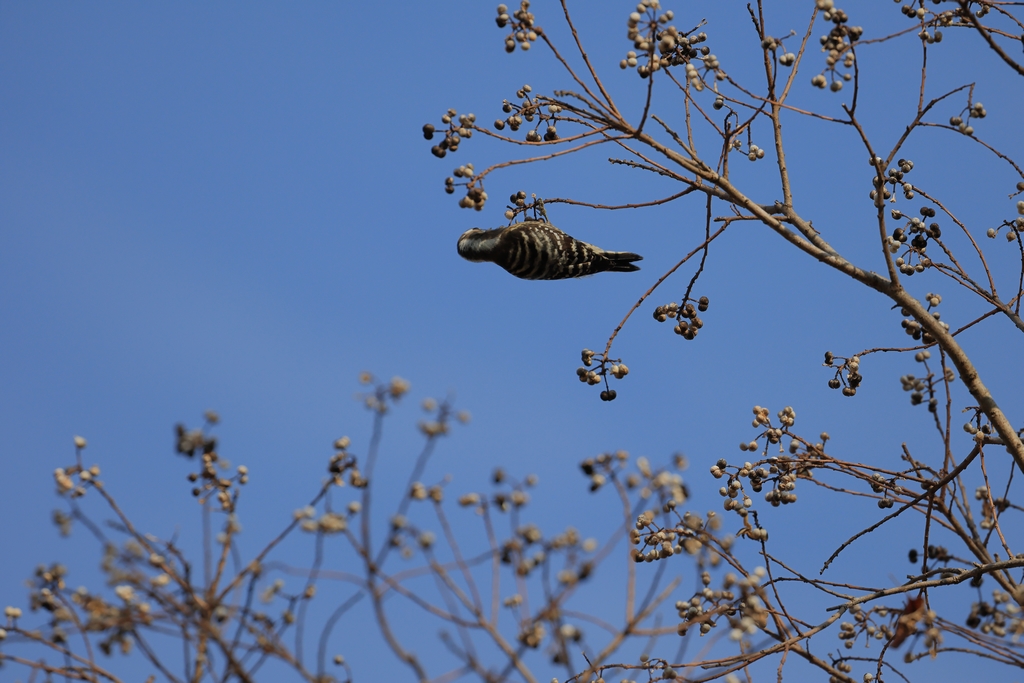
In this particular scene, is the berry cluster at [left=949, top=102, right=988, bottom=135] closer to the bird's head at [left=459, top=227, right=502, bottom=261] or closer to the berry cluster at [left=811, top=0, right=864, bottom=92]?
the berry cluster at [left=811, top=0, right=864, bottom=92]

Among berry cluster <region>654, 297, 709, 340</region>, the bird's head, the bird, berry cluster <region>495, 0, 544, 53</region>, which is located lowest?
berry cluster <region>654, 297, 709, 340</region>

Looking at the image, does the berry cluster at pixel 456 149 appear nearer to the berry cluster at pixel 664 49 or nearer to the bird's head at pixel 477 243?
the berry cluster at pixel 664 49

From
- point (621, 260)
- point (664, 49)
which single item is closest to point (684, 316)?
point (664, 49)

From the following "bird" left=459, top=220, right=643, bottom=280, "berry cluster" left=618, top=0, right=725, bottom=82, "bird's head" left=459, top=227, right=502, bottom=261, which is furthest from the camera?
"bird's head" left=459, top=227, right=502, bottom=261

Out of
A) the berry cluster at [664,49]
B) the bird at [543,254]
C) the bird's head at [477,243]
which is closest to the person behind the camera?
the berry cluster at [664,49]

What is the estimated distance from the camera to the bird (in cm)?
827

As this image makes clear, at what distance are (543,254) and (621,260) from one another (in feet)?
3.34

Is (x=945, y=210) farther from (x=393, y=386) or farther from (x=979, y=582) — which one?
(x=393, y=386)

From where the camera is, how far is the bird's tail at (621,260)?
8945 millimetres

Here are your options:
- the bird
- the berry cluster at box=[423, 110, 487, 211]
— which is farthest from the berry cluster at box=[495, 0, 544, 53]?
the bird

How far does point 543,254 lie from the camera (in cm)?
835

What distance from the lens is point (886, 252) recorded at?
421 cm

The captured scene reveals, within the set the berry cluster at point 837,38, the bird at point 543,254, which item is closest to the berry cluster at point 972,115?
the berry cluster at point 837,38

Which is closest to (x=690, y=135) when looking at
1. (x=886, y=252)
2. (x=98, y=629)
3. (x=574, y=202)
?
(x=574, y=202)
